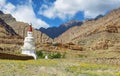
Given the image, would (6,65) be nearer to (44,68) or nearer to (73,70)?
(44,68)

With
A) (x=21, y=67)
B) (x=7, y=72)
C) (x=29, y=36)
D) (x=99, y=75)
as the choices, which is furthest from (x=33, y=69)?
(x=29, y=36)

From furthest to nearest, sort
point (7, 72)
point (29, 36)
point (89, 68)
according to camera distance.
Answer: point (29, 36) < point (89, 68) < point (7, 72)

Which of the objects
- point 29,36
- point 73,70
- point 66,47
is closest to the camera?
point 73,70

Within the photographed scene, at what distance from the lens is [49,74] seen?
1677 centimetres

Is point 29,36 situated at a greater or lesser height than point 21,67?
greater

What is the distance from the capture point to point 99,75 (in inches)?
722

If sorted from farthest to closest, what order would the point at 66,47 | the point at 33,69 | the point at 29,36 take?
the point at 66,47
the point at 29,36
the point at 33,69

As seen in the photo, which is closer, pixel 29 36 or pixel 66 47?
pixel 29 36

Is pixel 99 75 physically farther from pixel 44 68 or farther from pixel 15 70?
pixel 15 70

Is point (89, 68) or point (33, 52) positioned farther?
point (33, 52)

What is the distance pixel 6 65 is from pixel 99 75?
4716mm

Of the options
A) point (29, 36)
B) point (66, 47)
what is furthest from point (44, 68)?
point (66, 47)

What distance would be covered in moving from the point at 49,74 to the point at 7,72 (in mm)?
1946

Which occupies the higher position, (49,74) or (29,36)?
(29,36)
